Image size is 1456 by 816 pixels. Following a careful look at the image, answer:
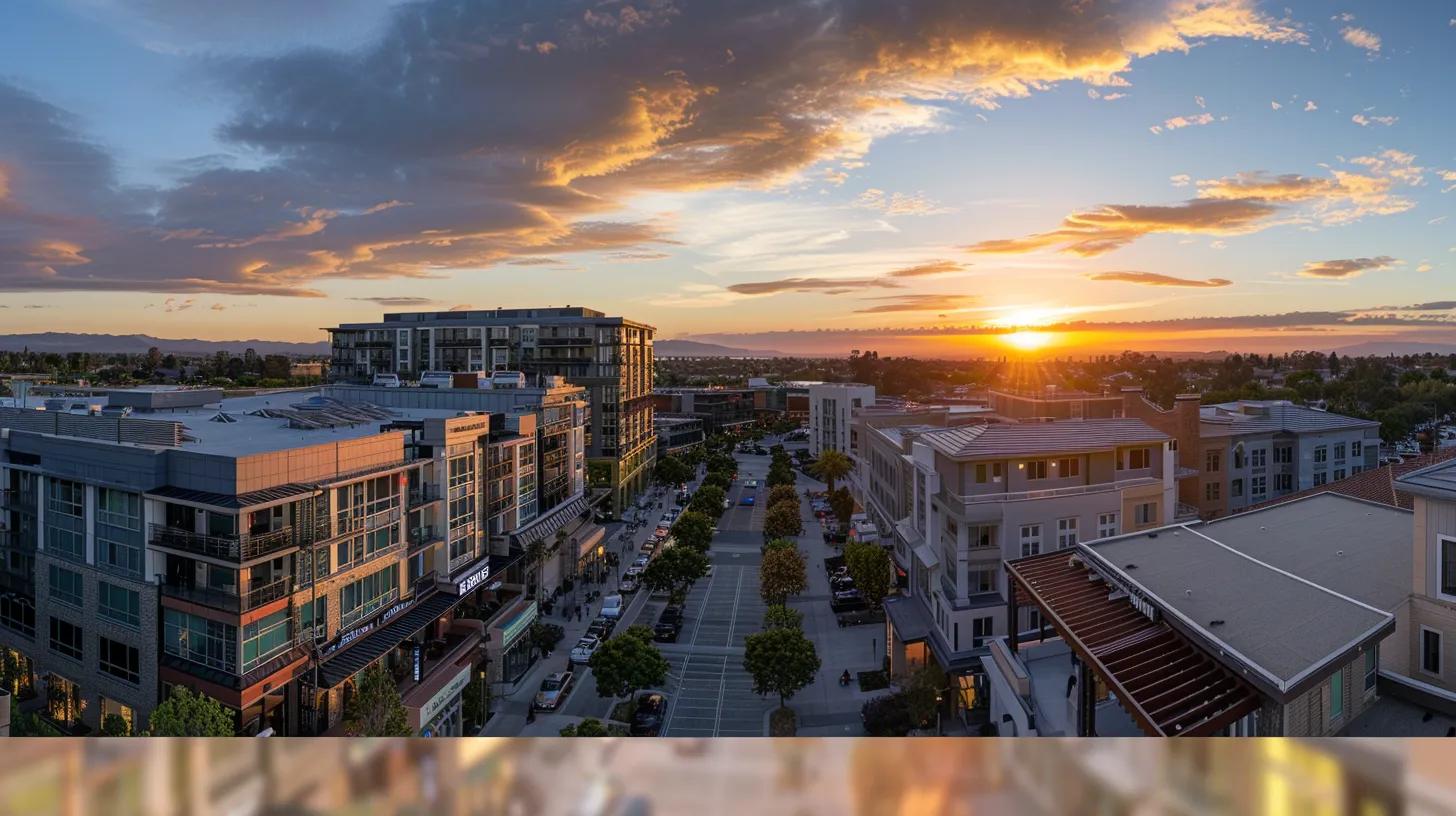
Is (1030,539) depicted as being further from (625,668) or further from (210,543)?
(210,543)

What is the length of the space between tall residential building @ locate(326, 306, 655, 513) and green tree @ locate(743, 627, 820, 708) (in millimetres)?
10587

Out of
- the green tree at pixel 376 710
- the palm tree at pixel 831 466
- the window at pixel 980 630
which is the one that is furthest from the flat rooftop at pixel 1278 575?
the palm tree at pixel 831 466

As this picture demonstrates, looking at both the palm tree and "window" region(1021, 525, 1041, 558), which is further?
the palm tree

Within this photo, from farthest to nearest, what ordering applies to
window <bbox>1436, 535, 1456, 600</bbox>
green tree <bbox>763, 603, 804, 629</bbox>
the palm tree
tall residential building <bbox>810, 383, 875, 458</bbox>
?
tall residential building <bbox>810, 383, 875, 458</bbox>, the palm tree, green tree <bbox>763, 603, 804, 629</bbox>, window <bbox>1436, 535, 1456, 600</bbox>

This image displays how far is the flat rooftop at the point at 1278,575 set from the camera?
8.61 ft

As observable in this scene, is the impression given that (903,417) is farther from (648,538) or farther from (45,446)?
(45,446)

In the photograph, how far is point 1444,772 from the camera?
96cm

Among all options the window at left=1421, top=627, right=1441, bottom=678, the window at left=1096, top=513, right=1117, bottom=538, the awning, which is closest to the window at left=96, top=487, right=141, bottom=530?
the awning

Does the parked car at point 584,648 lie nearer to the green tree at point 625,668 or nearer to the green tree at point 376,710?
the green tree at point 625,668

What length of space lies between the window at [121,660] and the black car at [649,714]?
3642 millimetres

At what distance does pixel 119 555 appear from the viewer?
4754mm

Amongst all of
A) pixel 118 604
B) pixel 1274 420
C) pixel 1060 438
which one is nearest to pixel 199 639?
pixel 118 604

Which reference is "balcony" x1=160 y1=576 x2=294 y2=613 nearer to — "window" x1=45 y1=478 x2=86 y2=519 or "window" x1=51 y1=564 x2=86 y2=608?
"window" x1=51 y1=564 x2=86 y2=608

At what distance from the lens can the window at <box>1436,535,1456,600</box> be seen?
7.71ft
